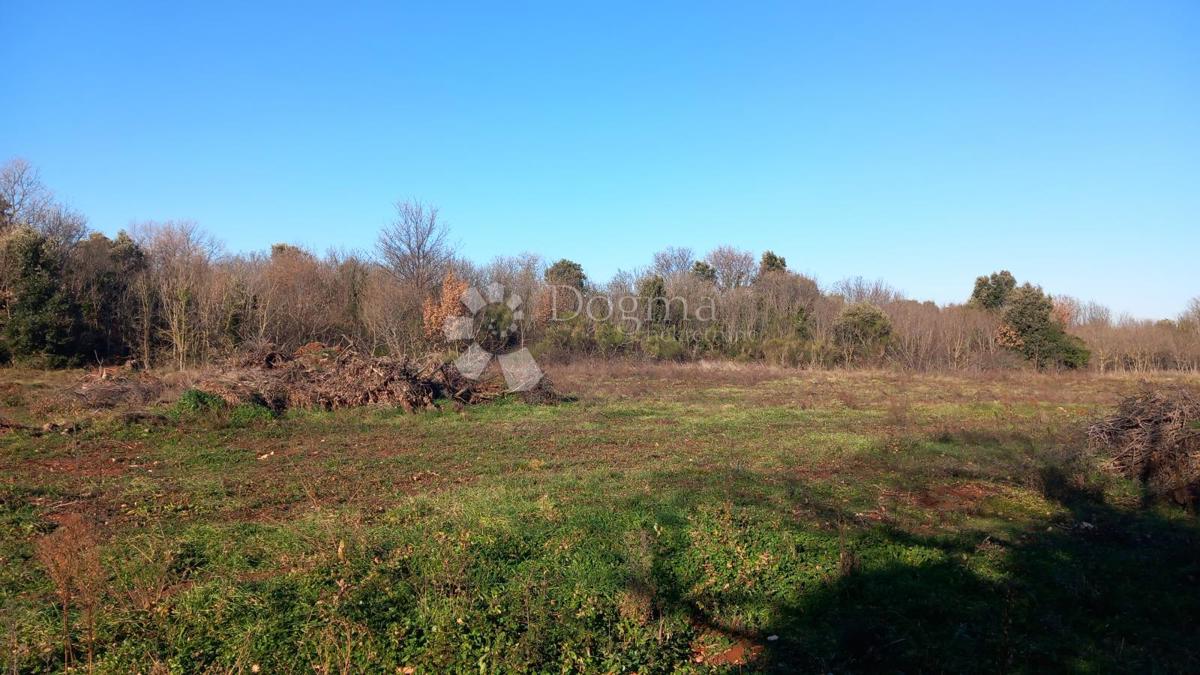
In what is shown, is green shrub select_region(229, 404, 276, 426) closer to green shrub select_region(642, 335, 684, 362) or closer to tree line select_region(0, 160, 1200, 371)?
tree line select_region(0, 160, 1200, 371)

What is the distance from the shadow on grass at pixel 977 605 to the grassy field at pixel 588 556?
23 millimetres

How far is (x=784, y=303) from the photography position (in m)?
38.4

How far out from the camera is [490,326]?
96.4 ft

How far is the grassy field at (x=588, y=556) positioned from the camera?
4285 millimetres

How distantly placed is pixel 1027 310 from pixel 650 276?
17.7 metres

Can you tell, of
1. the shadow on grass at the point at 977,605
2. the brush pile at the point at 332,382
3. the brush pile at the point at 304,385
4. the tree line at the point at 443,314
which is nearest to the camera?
the shadow on grass at the point at 977,605

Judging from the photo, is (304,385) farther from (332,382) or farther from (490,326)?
(490,326)

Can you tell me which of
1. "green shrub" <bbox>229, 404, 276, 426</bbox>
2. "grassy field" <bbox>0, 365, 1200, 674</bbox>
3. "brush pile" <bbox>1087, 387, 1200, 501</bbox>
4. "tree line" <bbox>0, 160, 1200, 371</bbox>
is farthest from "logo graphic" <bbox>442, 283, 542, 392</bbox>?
"brush pile" <bbox>1087, 387, 1200, 501</bbox>

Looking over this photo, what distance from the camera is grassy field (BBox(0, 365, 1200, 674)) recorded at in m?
4.29

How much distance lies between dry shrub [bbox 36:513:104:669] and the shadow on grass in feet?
11.7

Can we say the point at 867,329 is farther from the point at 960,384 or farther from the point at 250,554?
the point at 250,554

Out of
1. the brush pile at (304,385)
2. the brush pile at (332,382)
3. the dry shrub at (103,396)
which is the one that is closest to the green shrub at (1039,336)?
the brush pile at (304,385)

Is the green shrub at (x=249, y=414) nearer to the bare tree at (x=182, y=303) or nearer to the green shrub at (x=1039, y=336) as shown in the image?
the bare tree at (x=182, y=303)

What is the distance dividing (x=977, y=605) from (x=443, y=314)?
2461cm
